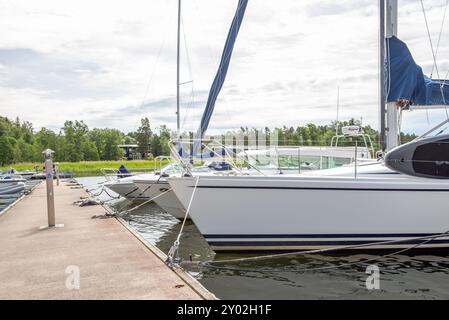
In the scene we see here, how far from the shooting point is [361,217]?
7758 mm

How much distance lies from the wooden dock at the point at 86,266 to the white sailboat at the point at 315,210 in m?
1.44

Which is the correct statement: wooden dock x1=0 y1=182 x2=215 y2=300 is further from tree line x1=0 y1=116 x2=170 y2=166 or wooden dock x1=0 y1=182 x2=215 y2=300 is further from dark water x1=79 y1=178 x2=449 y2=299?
tree line x1=0 y1=116 x2=170 y2=166

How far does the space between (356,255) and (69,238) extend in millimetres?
5707

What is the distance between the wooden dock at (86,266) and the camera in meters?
5.17

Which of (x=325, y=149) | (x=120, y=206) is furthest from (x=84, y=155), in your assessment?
(x=325, y=149)

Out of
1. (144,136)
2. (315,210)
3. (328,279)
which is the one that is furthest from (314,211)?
(144,136)

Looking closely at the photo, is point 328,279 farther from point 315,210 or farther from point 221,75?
point 221,75

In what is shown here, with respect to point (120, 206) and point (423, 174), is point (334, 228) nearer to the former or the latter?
point (423, 174)

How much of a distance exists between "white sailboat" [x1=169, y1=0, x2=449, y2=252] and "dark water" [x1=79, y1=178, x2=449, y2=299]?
317 mm

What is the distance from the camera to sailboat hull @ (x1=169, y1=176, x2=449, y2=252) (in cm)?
766

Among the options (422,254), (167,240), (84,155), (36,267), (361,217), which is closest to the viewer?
(36,267)

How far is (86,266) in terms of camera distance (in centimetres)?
641

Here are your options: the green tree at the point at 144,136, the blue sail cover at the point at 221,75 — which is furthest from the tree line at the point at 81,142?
the blue sail cover at the point at 221,75

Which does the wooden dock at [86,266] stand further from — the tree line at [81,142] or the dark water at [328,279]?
the tree line at [81,142]
